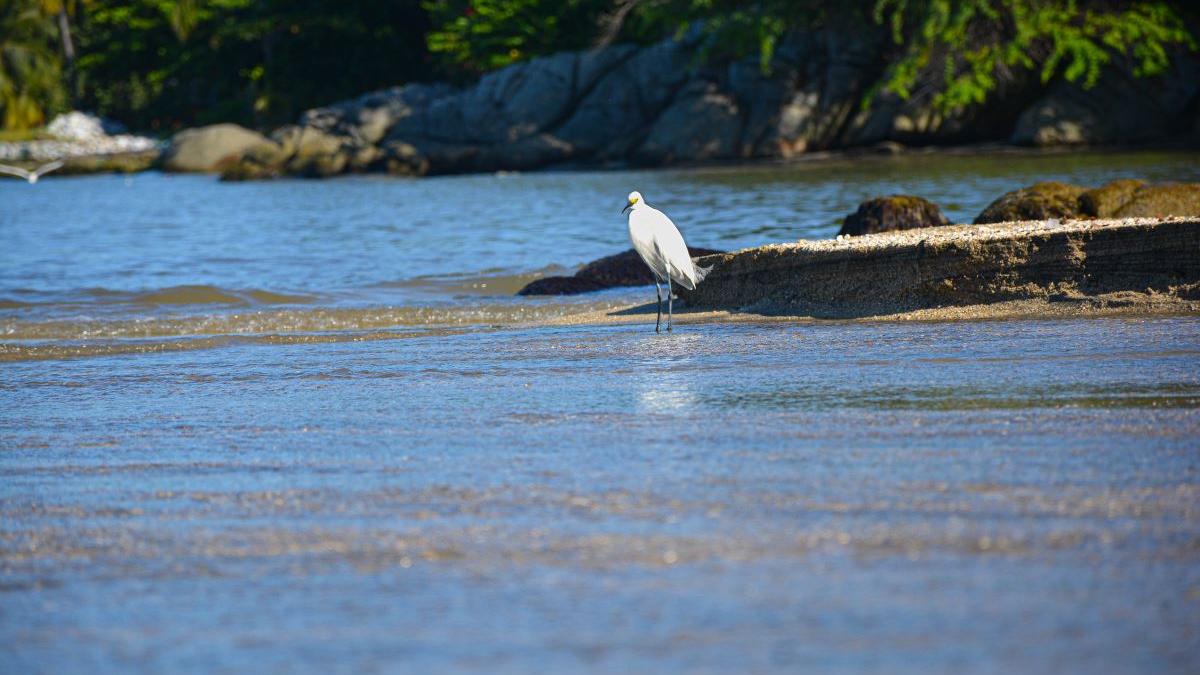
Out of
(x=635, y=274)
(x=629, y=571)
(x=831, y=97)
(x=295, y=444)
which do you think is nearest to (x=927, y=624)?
(x=629, y=571)

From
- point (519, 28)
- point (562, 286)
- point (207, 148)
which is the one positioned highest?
point (519, 28)

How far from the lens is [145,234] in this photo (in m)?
21.4

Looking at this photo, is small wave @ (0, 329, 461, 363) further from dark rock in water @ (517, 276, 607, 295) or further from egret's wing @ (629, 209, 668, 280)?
dark rock in water @ (517, 276, 607, 295)

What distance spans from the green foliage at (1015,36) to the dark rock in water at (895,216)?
57.3 ft

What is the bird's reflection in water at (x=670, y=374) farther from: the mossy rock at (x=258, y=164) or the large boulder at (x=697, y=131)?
the mossy rock at (x=258, y=164)

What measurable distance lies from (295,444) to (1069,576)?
2.61m

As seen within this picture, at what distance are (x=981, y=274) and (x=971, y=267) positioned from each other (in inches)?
2.5

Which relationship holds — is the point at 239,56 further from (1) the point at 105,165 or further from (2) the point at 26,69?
(1) the point at 105,165

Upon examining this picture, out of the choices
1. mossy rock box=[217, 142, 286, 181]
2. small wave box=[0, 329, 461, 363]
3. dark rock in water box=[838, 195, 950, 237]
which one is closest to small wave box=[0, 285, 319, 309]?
small wave box=[0, 329, 461, 363]

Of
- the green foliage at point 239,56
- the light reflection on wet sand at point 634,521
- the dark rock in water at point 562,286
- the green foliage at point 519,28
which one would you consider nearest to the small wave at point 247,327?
the dark rock in water at point 562,286

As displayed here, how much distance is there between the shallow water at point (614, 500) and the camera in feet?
8.48

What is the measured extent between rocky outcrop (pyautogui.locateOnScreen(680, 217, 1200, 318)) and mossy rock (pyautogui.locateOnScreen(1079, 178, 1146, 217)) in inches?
85.4

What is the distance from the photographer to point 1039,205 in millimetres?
10008

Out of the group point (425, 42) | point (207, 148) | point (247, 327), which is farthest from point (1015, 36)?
point (425, 42)
